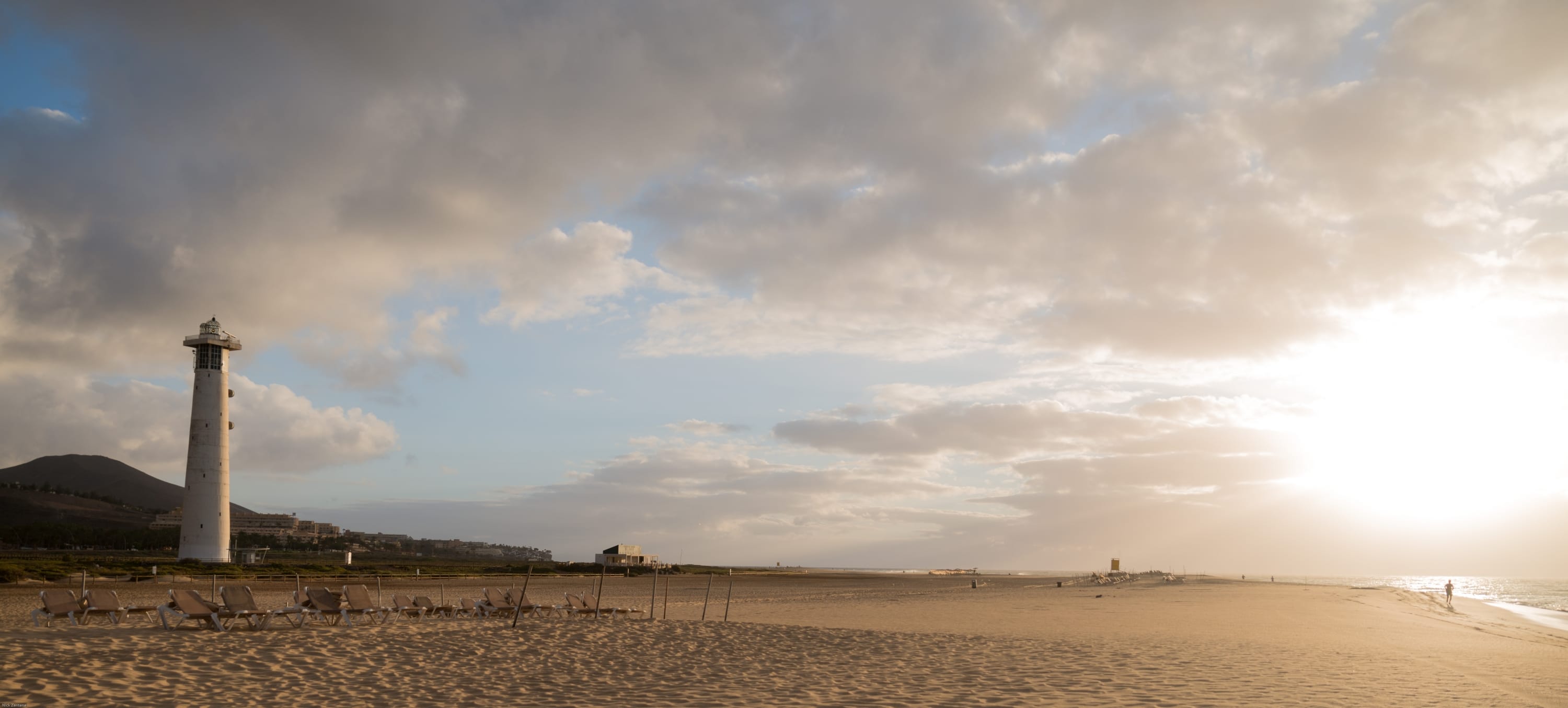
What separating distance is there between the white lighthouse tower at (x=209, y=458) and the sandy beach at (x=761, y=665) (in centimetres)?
2121

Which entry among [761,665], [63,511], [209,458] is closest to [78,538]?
[63,511]

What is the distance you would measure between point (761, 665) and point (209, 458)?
40096mm

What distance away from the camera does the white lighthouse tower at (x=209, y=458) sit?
4200 centimetres

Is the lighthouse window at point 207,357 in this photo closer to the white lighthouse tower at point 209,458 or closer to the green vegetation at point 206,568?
the white lighthouse tower at point 209,458

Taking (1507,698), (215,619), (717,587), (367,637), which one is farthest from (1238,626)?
(717,587)

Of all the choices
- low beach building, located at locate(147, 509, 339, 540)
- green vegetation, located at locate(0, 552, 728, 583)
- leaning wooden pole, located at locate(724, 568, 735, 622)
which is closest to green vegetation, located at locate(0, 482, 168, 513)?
low beach building, located at locate(147, 509, 339, 540)

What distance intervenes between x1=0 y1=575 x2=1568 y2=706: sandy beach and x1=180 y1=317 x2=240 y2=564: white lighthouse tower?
21.2 meters

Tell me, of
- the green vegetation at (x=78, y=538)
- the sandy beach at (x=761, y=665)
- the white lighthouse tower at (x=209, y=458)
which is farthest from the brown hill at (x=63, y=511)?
the sandy beach at (x=761, y=665)

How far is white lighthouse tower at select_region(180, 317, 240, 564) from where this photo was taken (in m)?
42.0

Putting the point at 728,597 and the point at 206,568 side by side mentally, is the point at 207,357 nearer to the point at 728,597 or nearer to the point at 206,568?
the point at 206,568

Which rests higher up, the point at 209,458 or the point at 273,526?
the point at 209,458

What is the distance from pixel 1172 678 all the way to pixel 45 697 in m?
12.8

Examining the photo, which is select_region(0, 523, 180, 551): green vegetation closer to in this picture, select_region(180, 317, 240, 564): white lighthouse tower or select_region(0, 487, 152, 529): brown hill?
select_region(0, 487, 152, 529): brown hill

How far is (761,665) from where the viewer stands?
41.1 feet
